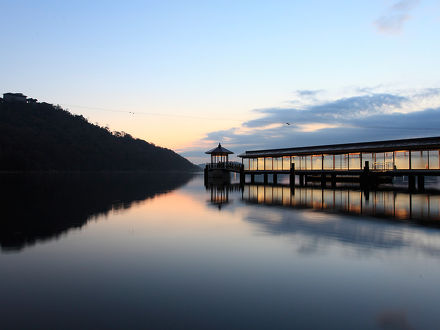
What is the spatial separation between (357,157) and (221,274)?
38147mm

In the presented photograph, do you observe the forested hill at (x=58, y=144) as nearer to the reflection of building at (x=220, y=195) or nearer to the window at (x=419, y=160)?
the reflection of building at (x=220, y=195)

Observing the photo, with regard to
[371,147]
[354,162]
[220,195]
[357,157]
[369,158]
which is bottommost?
[220,195]

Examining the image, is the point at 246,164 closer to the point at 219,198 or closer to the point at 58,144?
the point at 219,198

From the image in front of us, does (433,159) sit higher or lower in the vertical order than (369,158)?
lower

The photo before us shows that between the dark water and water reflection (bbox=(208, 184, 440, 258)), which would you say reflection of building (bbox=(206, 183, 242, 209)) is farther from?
the dark water

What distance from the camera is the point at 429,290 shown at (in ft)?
25.4

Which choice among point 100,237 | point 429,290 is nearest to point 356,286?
point 429,290

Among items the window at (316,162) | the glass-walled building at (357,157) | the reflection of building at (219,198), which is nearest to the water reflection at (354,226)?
the reflection of building at (219,198)

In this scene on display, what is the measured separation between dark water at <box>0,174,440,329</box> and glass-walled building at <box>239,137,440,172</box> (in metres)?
21.8

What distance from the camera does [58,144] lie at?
13550cm

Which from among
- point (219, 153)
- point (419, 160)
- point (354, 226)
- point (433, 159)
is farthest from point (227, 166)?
point (354, 226)

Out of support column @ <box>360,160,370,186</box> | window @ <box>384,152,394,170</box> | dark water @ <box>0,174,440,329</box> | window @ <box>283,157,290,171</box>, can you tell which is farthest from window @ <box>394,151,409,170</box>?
dark water @ <box>0,174,440,329</box>

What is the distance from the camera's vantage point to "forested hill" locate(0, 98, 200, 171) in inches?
4483

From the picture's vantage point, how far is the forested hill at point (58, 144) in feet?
374
